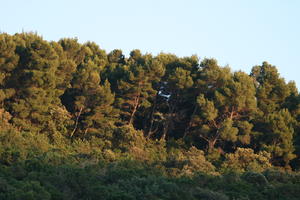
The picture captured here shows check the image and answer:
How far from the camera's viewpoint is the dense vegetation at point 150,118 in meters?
27.3

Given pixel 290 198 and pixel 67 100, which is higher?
pixel 67 100

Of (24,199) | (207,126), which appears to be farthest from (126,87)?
(24,199)

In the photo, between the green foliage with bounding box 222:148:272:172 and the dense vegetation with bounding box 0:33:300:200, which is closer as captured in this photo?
the dense vegetation with bounding box 0:33:300:200

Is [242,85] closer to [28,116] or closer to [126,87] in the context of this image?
[126,87]

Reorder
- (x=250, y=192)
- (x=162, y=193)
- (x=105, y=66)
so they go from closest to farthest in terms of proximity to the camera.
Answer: (x=162, y=193) → (x=250, y=192) → (x=105, y=66)

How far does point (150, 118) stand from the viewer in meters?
40.4

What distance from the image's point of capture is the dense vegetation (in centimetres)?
2728

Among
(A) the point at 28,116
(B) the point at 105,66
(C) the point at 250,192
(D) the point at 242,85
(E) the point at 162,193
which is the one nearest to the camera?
(E) the point at 162,193

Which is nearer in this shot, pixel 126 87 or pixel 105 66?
pixel 126 87

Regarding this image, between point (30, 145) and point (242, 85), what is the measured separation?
50.6 ft

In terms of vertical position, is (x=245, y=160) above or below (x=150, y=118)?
below

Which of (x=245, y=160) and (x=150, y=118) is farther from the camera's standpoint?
(x=150, y=118)

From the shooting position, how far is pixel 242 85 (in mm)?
37344

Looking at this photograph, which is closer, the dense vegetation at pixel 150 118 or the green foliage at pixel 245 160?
the dense vegetation at pixel 150 118
